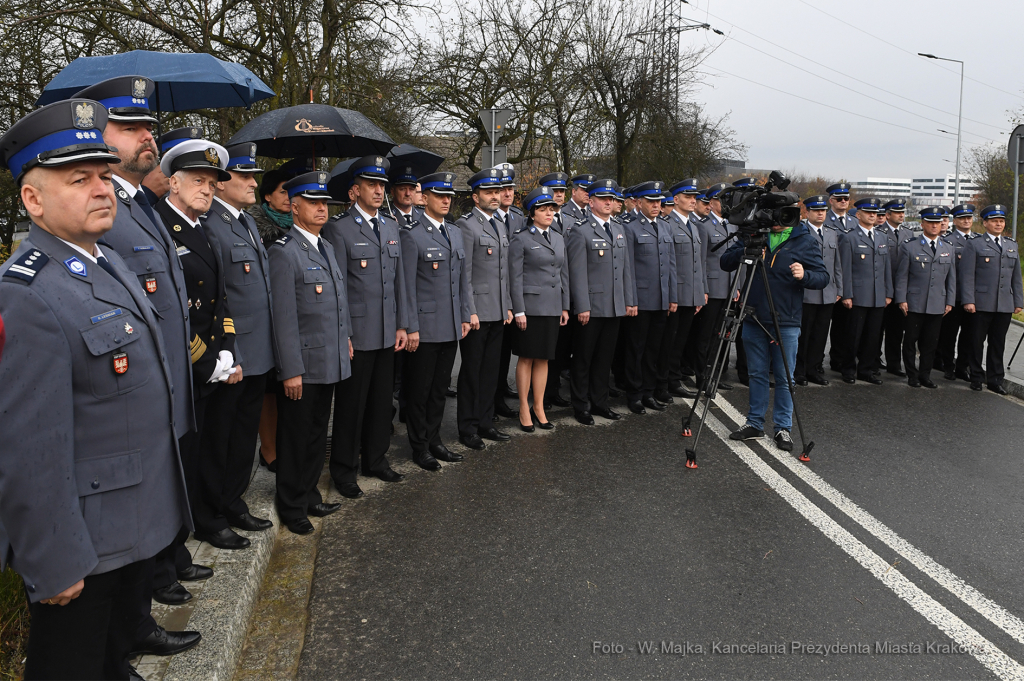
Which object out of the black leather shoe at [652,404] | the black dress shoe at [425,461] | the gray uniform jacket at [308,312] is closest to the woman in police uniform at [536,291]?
the black dress shoe at [425,461]

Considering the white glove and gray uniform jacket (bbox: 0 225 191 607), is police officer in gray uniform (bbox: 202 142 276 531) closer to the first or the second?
the white glove

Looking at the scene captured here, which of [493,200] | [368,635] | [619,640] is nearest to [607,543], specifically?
[619,640]

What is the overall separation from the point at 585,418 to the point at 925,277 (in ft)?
16.3

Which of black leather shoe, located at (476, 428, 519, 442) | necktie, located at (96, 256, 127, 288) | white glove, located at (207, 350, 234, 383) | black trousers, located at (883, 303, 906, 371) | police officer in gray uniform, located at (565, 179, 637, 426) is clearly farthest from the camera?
black trousers, located at (883, 303, 906, 371)

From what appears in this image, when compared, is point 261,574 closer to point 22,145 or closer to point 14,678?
point 14,678

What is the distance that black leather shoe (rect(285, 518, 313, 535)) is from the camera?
448 cm

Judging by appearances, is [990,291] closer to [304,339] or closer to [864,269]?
[864,269]

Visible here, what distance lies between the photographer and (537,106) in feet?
73.4

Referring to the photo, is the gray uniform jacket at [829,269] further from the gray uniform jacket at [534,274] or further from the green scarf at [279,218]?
the green scarf at [279,218]

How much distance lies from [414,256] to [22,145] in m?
3.70

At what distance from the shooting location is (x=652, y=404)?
765 cm

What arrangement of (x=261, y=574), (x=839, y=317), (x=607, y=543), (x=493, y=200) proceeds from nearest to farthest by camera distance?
(x=261, y=574) → (x=607, y=543) → (x=493, y=200) → (x=839, y=317)

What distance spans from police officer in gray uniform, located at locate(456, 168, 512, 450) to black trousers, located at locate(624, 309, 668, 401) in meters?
1.62

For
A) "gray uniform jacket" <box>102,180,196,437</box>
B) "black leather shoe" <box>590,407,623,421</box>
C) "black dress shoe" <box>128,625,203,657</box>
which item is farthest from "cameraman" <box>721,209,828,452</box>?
"black dress shoe" <box>128,625,203,657</box>
